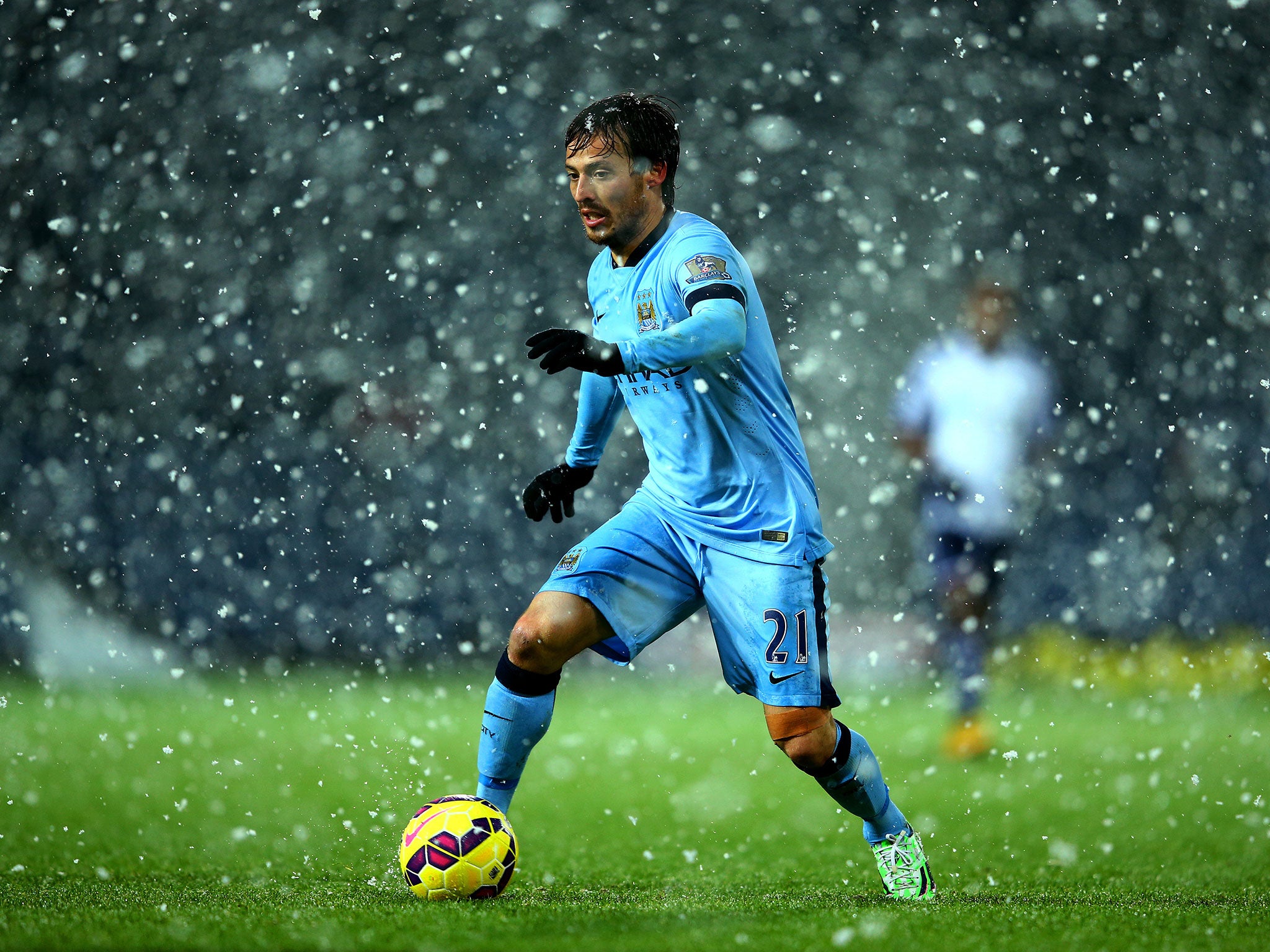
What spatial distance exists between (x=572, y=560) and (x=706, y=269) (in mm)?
706

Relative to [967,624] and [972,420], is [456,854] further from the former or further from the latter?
[972,420]

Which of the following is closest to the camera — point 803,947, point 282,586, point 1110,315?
point 803,947

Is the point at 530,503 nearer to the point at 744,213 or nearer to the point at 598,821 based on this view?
the point at 598,821

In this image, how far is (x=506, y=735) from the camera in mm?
2668

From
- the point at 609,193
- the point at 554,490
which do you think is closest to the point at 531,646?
the point at 554,490

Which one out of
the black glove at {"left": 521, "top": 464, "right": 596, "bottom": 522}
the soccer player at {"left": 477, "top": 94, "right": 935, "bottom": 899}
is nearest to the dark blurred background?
the black glove at {"left": 521, "top": 464, "right": 596, "bottom": 522}

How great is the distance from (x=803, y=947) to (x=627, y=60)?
9537mm

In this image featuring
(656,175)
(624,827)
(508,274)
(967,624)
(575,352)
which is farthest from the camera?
(508,274)

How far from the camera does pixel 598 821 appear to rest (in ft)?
12.9

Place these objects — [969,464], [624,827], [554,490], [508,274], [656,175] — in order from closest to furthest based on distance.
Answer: [656,175]
[554,490]
[624,827]
[969,464]
[508,274]

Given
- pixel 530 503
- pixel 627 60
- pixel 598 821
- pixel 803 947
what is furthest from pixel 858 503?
pixel 803 947

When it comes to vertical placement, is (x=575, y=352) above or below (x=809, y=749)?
above

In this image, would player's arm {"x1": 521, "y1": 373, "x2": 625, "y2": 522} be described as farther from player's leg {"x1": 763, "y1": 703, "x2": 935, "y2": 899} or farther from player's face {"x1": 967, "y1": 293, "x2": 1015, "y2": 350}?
player's face {"x1": 967, "y1": 293, "x2": 1015, "y2": 350}

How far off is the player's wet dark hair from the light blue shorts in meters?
0.81
